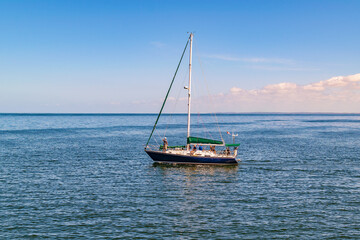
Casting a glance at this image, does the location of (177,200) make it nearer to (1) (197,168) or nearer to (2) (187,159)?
(1) (197,168)

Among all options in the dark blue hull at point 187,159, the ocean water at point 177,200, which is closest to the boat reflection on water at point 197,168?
the ocean water at point 177,200

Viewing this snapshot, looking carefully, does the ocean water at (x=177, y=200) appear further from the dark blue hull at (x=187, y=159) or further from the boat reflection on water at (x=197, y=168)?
the dark blue hull at (x=187, y=159)

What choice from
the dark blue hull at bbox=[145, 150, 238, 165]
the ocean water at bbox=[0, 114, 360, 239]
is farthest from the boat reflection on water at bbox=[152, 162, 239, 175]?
the dark blue hull at bbox=[145, 150, 238, 165]

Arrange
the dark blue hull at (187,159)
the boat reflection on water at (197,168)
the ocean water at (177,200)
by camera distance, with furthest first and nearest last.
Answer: the dark blue hull at (187,159) → the boat reflection on water at (197,168) → the ocean water at (177,200)

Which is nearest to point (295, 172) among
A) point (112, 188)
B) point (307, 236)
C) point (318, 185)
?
point (318, 185)

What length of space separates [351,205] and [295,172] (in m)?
15.0

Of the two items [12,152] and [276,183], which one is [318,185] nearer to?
[276,183]

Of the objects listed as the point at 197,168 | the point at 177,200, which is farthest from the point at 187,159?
the point at 177,200

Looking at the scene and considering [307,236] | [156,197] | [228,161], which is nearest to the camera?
[307,236]

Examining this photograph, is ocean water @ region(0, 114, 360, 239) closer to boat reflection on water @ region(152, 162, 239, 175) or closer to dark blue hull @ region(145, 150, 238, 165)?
boat reflection on water @ region(152, 162, 239, 175)

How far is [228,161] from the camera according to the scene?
4844cm

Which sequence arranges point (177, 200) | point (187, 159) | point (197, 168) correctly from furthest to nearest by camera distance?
point (187, 159), point (197, 168), point (177, 200)

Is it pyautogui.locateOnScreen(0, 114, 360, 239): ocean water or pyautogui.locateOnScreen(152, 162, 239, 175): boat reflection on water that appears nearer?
pyautogui.locateOnScreen(0, 114, 360, 239): ocean water

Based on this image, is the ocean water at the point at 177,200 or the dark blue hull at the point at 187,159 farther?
the dark blue hull at the point at 187,159
